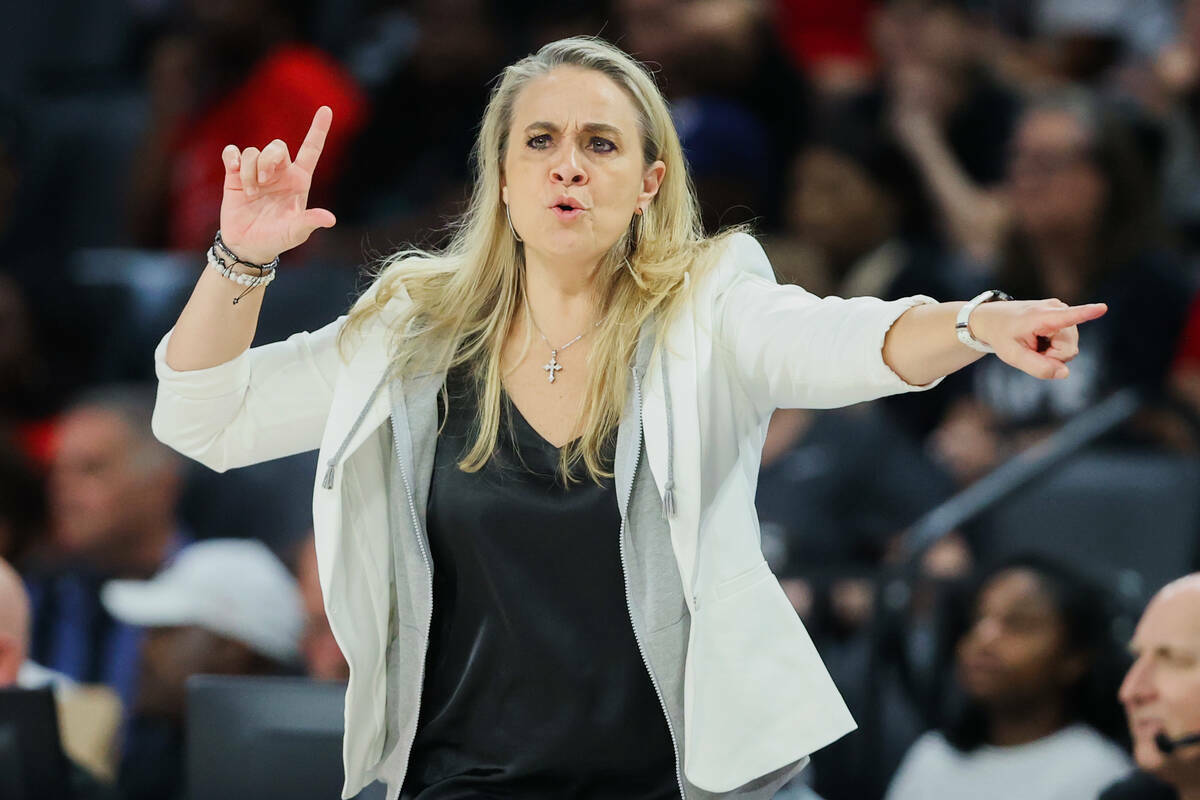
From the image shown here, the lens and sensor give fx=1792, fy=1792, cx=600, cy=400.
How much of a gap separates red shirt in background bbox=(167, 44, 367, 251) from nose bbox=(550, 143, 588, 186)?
3.60 meters

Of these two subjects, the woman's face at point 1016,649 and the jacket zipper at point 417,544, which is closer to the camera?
the jacket zipper at point 417,544

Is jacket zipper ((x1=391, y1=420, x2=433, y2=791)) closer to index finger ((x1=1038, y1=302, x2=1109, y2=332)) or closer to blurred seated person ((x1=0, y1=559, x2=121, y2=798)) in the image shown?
index finger ((x1=1038, y1=302, x2=1109, y2=332))

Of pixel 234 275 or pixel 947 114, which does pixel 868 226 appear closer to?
pixel 947 114

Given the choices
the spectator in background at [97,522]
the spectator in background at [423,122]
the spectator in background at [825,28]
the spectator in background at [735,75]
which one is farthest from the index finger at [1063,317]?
the spectator in background at [825,28]

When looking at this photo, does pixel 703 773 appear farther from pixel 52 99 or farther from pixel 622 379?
pixel 52 99

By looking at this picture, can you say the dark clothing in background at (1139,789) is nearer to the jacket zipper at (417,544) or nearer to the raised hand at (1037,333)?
the raised hand at (1037,333)

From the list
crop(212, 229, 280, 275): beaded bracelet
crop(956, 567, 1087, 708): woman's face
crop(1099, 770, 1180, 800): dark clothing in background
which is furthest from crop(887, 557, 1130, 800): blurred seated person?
crop(212, 229, 280, 275): beaded bracelet

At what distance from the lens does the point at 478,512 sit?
7.98 feet

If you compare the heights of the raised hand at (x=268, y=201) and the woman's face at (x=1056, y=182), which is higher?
the raised hand at (x=268, y=201)

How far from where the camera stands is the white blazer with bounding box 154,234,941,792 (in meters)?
2.30

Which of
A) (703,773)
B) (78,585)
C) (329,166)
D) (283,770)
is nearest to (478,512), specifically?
(703,773)

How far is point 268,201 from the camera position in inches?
98.0

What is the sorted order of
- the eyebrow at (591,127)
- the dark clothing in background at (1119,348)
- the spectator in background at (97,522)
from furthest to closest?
the dark clothing in background at (1119,348) → the spectator in background at (97,522) → the eyebrow at (591,127)

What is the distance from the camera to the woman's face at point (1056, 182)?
16.4 ft
